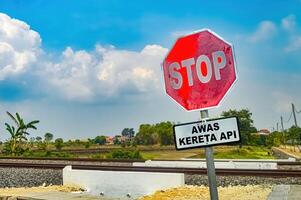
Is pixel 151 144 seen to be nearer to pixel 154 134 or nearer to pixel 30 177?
pixel 154 134

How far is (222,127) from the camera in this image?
3318 mm

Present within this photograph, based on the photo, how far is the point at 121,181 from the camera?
11.5m

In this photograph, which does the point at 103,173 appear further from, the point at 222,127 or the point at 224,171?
the point at 222,127

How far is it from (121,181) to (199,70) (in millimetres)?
8814

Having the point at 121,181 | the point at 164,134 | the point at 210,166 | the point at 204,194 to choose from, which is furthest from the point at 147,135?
the point at 210,166

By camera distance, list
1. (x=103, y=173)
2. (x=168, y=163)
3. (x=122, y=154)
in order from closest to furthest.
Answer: (x=103, y=173) → (x=168, y=163) → (x=122, y=154)

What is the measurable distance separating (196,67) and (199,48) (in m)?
0.18

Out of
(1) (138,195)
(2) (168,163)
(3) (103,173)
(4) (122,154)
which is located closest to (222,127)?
(1) (138,195)

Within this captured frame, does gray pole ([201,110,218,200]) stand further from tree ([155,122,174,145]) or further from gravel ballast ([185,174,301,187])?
tree ([155,122,174,145])

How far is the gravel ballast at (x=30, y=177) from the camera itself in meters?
14.1

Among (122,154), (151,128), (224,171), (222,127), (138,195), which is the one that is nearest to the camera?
(222,127)

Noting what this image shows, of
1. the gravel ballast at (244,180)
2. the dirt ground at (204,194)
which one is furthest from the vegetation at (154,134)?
the dirt ground at (204,194)

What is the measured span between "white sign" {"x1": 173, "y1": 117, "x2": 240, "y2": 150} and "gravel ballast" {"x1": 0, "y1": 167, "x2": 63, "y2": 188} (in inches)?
457

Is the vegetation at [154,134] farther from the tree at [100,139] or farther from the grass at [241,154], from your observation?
the grass at [241,154]
